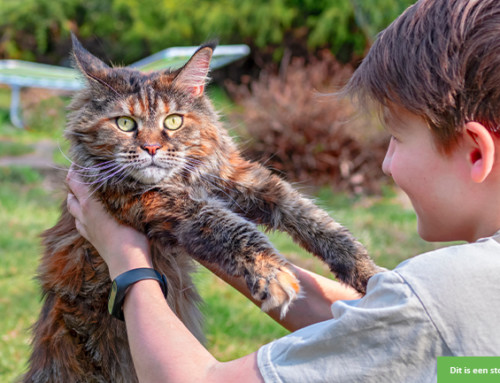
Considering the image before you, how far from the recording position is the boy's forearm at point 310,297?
1987 mm

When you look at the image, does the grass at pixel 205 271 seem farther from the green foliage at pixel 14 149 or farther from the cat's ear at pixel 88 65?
the green foliage at pixel 14 149

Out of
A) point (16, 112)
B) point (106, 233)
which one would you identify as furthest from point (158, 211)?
point (16, 112)

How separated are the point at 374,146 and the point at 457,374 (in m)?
6.29

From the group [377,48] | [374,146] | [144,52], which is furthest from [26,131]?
[377,48]

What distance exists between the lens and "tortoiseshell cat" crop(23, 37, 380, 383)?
197 cm

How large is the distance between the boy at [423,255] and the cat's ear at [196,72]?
0.81 meters

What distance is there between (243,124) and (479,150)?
242 inches

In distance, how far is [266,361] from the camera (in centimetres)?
127

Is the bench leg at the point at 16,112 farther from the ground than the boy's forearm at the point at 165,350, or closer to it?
closer to it

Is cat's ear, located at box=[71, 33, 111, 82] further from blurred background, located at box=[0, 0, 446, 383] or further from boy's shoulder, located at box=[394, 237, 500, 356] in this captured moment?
boy's shoulder, located at box=[394, 237, 500, 356]

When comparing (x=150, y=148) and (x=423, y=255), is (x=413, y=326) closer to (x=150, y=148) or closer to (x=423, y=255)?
(x=423, y=255)

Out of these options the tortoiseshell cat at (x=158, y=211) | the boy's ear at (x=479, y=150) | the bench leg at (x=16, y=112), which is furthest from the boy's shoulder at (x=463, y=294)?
the bench leg at (x=16, y=112)

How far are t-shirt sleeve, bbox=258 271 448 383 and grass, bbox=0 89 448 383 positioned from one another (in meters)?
1.24

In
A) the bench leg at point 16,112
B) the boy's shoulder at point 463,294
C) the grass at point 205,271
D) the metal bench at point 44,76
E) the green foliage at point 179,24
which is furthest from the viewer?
the green foliage at point 179,24
